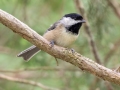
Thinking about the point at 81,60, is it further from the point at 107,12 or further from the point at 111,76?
the point at 107,12

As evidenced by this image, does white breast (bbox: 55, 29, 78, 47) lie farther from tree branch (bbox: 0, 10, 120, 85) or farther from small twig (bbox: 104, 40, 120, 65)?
small twig (bbox: 104, 40, 120, 65)

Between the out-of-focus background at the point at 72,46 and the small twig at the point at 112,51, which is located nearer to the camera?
the out-of-focus background at the point at 72,46

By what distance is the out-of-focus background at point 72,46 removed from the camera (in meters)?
3.87

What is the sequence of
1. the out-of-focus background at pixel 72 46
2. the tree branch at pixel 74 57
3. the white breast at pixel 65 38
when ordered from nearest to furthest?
the tree branch at pixel 74 57
the white breast at pixel 65 38
the out-of-focus background at pixel 72 46

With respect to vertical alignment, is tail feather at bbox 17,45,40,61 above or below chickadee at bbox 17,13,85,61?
below

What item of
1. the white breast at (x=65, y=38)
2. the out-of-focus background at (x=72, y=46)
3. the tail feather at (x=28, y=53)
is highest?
the out-of-focus background at (x=72, y=46)

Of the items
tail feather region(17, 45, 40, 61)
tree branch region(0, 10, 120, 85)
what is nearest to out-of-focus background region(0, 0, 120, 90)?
tail feather region(17, 45, 40, 61)

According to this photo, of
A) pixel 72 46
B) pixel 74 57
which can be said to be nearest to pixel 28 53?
pixel 74 57

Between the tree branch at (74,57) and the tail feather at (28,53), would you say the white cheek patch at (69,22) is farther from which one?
the tree branch at (74,57)

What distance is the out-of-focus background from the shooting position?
A: 387 centimetres

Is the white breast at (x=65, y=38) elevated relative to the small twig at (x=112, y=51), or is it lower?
lower

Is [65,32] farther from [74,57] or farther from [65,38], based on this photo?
[74,57]

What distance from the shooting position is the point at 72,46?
4.48 metres

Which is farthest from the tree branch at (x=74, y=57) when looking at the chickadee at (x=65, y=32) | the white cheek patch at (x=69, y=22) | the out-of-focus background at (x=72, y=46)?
the out-of-focus background at (x=72, y=46)
